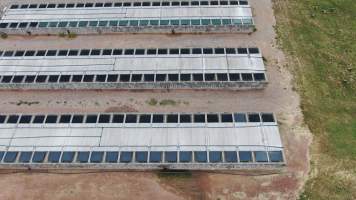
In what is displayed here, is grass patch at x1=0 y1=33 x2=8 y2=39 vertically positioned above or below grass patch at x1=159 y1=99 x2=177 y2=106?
above

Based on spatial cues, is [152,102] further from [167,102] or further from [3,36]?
[3,36]

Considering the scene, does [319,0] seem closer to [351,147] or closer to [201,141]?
[351,147]

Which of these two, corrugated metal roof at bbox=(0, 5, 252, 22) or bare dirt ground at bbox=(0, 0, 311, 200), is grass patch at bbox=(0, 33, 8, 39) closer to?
bare dirt ground at bbox=(0, 0, 311, 200)

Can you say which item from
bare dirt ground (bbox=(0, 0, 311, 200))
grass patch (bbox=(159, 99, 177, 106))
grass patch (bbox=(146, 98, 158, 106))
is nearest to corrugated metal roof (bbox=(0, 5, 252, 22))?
bare dirt ground (bbox=(0, 0, 311, 200))

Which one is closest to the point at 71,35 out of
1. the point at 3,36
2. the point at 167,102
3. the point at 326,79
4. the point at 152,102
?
the point at 3,36

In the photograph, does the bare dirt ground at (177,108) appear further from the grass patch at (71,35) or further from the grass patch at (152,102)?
the grass patch at (71,35)

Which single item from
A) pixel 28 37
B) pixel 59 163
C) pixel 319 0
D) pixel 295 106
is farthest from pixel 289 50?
pixel 28 37
